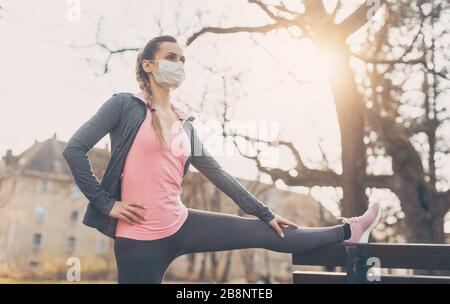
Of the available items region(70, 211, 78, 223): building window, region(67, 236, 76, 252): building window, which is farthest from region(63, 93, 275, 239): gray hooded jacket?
region(67, 236, 76, 252): building window

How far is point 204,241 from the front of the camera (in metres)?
2.22

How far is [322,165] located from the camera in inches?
473

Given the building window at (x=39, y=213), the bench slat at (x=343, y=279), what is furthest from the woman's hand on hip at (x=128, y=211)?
the building window at (x=39, y=213)

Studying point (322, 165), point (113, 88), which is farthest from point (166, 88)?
point (322, 165)

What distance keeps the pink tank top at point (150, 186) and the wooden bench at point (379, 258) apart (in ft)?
2.29

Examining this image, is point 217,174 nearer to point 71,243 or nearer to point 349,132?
point 349,132

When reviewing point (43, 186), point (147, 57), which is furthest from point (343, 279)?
point (43, 186)

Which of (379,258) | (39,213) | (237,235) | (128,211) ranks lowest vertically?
(379,258)

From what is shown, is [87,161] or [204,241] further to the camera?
[204,241]

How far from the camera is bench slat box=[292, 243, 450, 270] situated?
7.11 ft

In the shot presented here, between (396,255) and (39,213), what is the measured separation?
129 feet
